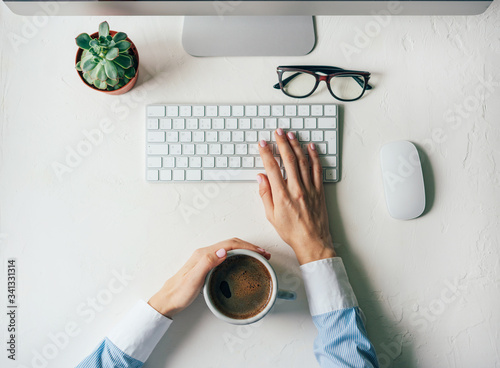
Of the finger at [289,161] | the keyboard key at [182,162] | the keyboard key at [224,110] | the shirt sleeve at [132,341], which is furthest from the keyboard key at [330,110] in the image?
the shirt sleeve at [132,341]

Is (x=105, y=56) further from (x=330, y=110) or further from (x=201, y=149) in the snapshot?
(x=330, y=110)

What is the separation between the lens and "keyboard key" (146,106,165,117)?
2.62 ft

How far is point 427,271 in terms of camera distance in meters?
0.80

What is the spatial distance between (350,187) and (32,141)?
0.70 metres

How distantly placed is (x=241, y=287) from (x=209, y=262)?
0.26ft

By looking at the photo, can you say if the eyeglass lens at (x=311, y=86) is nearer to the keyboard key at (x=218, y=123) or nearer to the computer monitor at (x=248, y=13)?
the computer monitor at (x=248, y=13)

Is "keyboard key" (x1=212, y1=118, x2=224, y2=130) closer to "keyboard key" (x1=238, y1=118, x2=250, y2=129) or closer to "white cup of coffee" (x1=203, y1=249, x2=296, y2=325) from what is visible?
"keyboard key" (x1=238, y1=118, x2=250, y2=129)

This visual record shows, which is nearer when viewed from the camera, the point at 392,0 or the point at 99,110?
the point at 392,0

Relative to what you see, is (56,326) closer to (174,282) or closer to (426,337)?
(174,282)

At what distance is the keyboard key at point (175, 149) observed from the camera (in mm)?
799

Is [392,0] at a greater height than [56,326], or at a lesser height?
greater

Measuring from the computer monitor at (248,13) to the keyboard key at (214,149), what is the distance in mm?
196

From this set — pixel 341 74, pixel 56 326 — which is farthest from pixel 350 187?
pixel 56 326

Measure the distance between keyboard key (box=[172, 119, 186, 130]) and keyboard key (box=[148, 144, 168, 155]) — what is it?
0.15 ft
